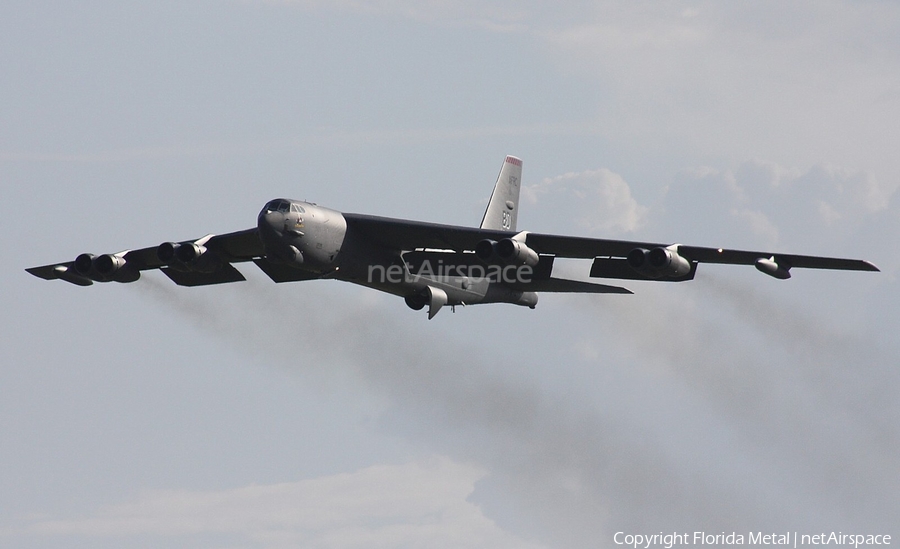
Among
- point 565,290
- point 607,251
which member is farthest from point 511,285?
point 607,251

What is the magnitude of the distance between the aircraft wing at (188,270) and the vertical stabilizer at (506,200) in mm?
8330

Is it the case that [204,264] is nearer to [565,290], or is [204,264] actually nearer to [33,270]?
[33,270]

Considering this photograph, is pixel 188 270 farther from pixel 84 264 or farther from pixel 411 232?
pixel 411 232

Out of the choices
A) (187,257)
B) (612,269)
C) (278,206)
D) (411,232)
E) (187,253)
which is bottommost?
(187,257)

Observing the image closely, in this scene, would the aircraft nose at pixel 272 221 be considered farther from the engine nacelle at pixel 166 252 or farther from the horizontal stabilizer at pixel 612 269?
the horizontal stabilizer at pixel 612 269

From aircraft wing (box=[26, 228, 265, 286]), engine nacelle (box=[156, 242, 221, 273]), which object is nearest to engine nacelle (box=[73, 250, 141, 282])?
aircraft wing (box=[26, 228, 265, 286])

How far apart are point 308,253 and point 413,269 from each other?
404 centimetres

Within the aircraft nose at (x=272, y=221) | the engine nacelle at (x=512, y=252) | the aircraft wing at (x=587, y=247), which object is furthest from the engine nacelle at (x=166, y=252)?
the engine nacelle at (x=512, y=252)

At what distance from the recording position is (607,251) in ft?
128

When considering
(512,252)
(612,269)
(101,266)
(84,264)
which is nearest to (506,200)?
(612,269)

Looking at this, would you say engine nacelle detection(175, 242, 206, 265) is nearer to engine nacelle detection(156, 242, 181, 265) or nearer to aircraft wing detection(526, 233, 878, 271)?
engine nacelle detection(156, 242, 181, 265)

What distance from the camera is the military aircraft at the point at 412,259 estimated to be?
37.5 m

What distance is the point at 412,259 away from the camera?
41125 millimetres

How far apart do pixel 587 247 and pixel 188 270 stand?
12.4 metres
